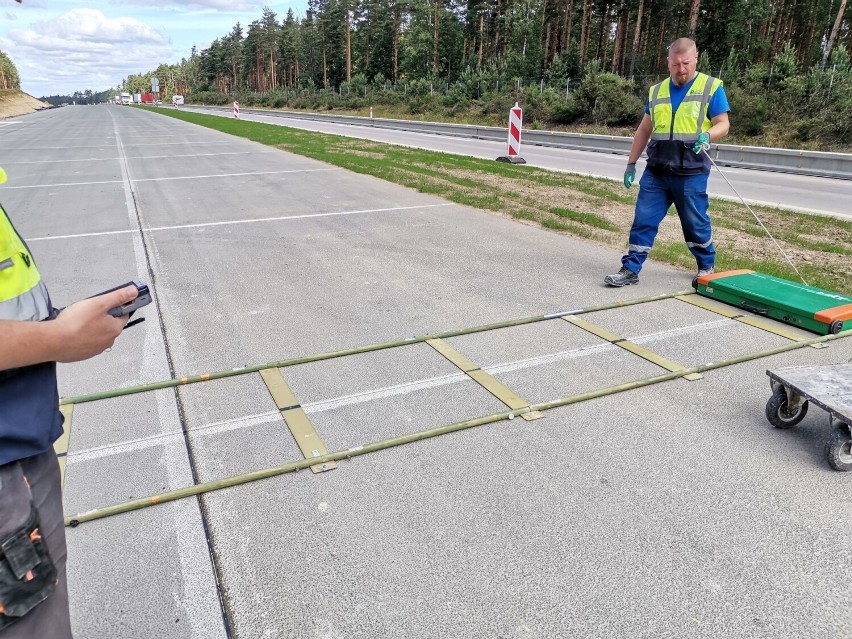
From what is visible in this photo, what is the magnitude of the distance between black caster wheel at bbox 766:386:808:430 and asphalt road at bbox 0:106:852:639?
4.3 inches

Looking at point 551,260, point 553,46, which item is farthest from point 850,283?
point 553,46

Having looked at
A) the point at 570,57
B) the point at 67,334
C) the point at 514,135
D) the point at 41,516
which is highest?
the point at 570,57

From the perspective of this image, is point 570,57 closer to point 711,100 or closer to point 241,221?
point 241,221

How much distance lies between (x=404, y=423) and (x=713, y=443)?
5.56 ft

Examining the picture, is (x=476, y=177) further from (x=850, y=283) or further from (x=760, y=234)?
(x=850, y=283)

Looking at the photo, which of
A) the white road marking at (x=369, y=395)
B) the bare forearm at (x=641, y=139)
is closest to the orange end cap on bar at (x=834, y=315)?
the white road marking at (x=369, y=395)

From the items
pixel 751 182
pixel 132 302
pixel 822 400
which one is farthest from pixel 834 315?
pixel 751 182

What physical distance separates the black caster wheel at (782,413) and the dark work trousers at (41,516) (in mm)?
3404

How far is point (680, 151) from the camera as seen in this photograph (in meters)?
5.60

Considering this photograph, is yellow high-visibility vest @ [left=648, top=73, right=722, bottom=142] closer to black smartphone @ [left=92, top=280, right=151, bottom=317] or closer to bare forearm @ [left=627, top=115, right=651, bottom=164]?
bare forearm @ [left=627, top=115, right=651, bottom=164]

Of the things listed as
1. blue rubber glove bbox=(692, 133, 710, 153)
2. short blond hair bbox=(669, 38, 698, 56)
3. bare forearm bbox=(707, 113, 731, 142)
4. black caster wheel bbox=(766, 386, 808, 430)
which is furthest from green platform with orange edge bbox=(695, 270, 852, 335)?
short blond hair bbox=(669, 38, 698, 56)

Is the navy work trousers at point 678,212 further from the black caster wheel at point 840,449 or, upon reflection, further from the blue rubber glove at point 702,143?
the black caster wheel at point 840,449

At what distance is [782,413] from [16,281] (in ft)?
11.8

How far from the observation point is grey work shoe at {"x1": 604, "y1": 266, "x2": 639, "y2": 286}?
5.98 meters
